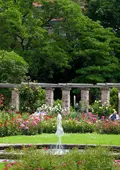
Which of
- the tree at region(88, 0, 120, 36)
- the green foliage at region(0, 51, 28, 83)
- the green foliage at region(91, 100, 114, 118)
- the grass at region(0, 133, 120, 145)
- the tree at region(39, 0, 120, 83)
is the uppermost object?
the tree at region(88, 0, 120, 36)

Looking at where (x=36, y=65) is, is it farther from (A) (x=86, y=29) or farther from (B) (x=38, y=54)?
(A) (x=86, y=29)

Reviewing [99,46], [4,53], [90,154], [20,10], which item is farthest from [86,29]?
[90,154]

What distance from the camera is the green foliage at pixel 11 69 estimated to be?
4438 centimetres

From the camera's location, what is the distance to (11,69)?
44.4 metres

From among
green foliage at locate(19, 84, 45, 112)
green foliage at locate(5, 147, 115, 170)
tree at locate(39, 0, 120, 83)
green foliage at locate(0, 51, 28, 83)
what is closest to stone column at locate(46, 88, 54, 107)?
green foliage at locate(19, 84, 45, 112)

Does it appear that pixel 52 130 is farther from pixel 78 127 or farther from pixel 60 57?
pixel 60 57

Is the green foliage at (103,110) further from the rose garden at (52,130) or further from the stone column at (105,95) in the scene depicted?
the stone column at (105,95)

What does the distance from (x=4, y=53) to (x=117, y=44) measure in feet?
37.0

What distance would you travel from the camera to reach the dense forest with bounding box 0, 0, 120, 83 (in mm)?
49344

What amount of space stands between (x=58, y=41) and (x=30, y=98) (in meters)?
13.6

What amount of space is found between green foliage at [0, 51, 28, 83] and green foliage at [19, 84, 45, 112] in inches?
190

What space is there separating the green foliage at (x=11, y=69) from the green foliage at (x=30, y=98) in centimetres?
482

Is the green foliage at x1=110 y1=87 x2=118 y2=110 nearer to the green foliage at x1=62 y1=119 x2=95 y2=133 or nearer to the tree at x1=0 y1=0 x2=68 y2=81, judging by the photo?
the tree at x1=0 y1=0 x2=68 y2=81

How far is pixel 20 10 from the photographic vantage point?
5069 cm
